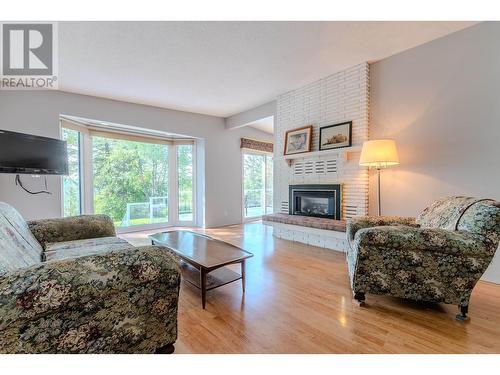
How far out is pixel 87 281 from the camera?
0.96 m

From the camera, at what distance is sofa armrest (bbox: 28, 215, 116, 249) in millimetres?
2199

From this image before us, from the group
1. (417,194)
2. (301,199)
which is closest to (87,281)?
(417,194)

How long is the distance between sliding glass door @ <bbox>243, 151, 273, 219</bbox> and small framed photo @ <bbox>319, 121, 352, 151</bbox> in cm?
259

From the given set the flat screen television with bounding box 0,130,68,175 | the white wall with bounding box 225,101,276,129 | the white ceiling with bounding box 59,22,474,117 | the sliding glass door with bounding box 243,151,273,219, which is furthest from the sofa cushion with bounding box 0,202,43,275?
the sliding glass door with bounding box 243,151,273,219

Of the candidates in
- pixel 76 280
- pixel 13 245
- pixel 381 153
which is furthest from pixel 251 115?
pixel 76 280

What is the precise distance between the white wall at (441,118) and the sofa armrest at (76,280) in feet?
9.45

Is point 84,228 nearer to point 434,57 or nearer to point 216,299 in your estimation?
point 216,299

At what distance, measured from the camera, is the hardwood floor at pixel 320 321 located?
1391 mm

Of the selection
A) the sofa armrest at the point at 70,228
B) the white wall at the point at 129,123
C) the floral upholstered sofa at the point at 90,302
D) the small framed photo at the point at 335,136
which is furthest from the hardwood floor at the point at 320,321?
the white wall at the point at 129,123

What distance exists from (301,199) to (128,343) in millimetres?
3326

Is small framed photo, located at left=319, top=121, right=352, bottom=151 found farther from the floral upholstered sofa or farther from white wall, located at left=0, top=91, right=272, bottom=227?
the floral upholstered sofa

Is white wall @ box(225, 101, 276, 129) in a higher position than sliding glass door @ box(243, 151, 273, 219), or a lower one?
higher

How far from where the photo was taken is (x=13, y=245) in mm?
1407

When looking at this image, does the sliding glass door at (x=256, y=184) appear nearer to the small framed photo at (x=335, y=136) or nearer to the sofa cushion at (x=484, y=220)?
the small framed photo at (x=335, y=136)
